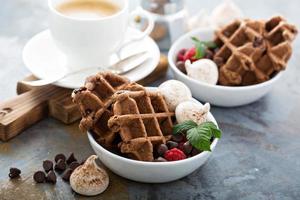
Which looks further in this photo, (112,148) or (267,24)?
(267,24)

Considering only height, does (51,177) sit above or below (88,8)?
below

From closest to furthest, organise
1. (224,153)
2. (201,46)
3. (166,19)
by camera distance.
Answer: (224,153)
(201,46)
(166,19)

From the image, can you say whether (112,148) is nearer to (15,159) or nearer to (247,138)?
A: (15,159)

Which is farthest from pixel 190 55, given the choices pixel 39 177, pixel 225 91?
pixel 39 177

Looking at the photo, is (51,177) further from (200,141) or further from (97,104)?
(200,141)

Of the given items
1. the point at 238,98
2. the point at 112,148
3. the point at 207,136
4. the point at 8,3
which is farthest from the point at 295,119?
the point at 8,3

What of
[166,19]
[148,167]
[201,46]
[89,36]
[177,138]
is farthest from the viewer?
[166,19]

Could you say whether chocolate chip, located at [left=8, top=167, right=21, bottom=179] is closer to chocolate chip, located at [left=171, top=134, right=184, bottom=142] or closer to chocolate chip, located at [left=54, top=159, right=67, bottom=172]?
chocolate chip, located at [left=54, top=159, right=67, bottom=172]
